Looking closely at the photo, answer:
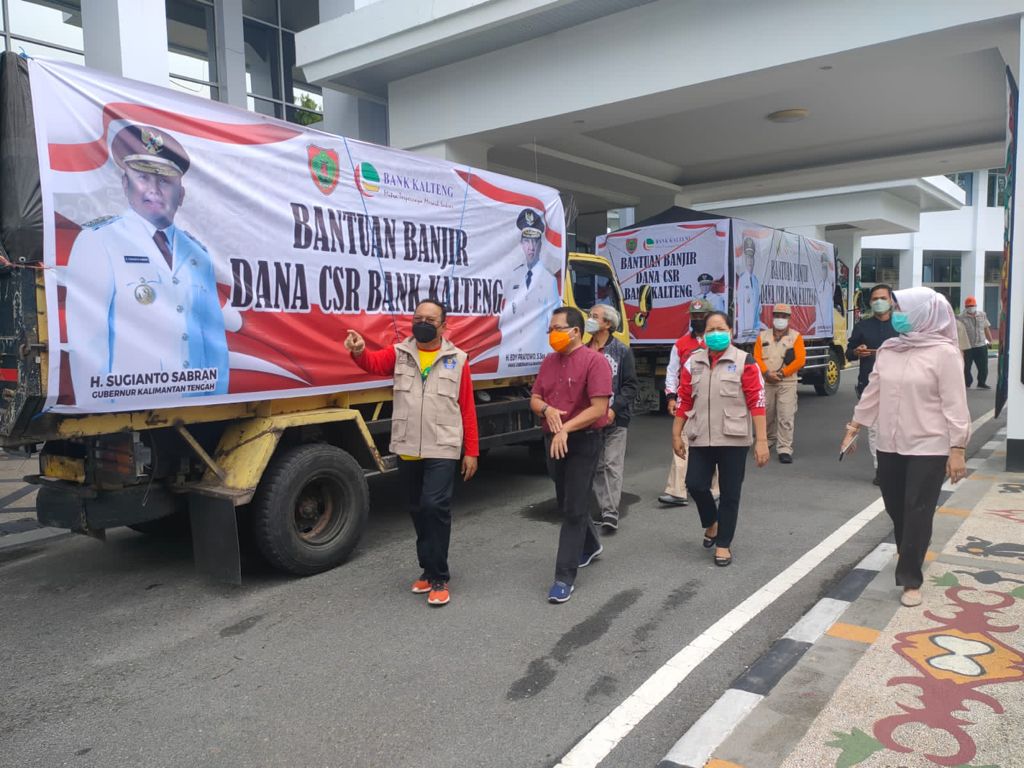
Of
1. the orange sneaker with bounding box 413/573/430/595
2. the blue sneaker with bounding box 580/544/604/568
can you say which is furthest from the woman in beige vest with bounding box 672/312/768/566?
the orange sneaker with bounding box 413/573/430/595

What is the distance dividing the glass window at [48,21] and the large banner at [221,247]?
8.76 metres

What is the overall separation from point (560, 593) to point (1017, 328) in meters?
5.91

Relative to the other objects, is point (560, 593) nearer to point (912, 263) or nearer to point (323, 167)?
point (323, 167)

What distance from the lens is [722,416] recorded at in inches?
193

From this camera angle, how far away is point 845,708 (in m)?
3.11

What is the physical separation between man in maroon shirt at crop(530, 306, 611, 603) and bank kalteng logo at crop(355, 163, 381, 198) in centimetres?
178

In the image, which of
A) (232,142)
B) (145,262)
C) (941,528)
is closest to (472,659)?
(145,262)

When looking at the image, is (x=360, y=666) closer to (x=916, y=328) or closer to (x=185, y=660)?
(x=185, y=660)

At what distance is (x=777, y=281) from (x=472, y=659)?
11.5m

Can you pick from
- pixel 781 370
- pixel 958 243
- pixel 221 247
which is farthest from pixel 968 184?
pixel 221 247

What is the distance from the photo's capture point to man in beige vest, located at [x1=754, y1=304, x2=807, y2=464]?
8.56m

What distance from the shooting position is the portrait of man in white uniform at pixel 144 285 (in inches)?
152

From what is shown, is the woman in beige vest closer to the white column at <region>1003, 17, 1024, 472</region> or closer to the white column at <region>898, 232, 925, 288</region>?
the white column at <region>1003, 17, 1024, 472</region>

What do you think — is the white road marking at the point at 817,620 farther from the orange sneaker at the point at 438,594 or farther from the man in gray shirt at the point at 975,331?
the man in gray shirt at the point at 975,331
